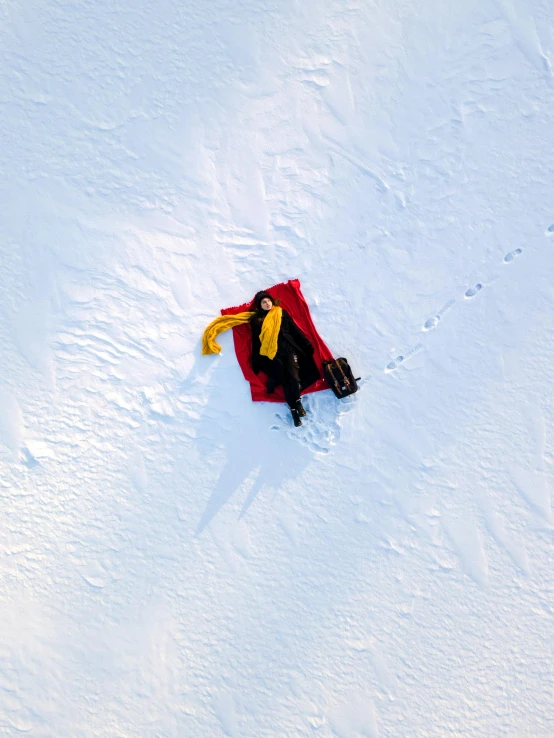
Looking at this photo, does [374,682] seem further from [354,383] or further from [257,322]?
[257,322]

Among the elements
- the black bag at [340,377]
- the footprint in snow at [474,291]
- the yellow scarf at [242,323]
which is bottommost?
the black bag at [340,377]

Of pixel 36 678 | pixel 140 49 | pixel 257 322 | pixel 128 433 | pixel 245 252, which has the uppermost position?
pixel 140 49

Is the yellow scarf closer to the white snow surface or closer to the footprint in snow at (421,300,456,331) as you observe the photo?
the white snow surface

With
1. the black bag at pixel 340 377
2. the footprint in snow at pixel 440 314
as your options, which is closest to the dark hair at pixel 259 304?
the black bag at pixel 340 377

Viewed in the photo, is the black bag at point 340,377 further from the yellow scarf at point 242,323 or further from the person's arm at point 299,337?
the yellow scarf at point 242,323

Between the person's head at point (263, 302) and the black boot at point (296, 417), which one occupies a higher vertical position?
the person's head at point (263, 302)

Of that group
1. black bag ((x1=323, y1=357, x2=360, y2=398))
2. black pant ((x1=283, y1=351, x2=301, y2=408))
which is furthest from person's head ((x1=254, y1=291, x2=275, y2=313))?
black bag ((x1=323, y1=357, x2=360, y2=398))

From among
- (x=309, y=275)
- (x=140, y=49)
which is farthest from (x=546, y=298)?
(x=140, y=49)
